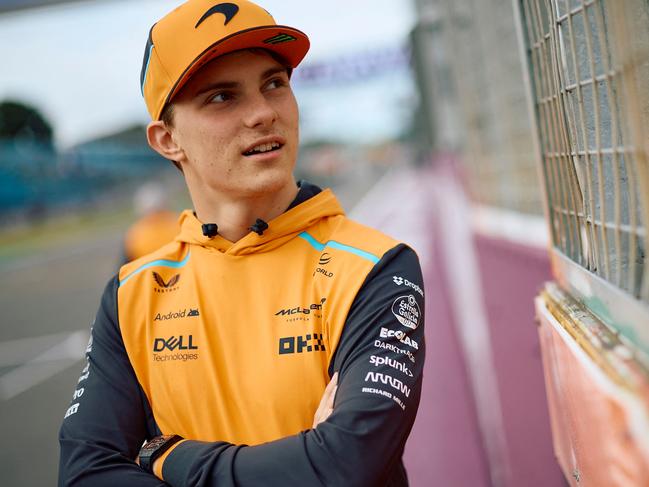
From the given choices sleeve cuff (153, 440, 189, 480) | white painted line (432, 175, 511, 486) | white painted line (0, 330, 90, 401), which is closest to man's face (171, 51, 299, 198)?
sleeve cuff (153, 440, 189, 480)

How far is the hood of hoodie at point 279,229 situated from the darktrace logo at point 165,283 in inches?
4.5

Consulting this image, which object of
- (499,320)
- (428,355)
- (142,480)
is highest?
(142,480)

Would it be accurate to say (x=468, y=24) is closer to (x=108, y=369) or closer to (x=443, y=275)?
(x=443, y=275)

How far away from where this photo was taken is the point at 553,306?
5.51 ft

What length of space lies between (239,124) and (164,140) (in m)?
0.29

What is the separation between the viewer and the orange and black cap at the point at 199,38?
182cm

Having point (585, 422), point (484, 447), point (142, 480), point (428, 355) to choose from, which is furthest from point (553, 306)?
point (428, 355)

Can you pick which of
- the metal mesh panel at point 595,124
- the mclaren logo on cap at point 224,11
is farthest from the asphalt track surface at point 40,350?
the metal mesh panel at point 595,124

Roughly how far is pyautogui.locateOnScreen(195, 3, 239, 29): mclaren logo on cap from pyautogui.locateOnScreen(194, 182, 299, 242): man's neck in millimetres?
451

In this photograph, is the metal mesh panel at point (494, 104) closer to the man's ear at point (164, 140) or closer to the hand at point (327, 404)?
the man's ear at point (164, 140)

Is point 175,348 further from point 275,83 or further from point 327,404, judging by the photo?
point 275,83

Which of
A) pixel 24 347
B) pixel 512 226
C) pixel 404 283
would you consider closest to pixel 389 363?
pixel 404 283

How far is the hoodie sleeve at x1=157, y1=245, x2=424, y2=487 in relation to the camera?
5.29 feet

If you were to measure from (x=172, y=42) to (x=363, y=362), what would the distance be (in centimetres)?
93
